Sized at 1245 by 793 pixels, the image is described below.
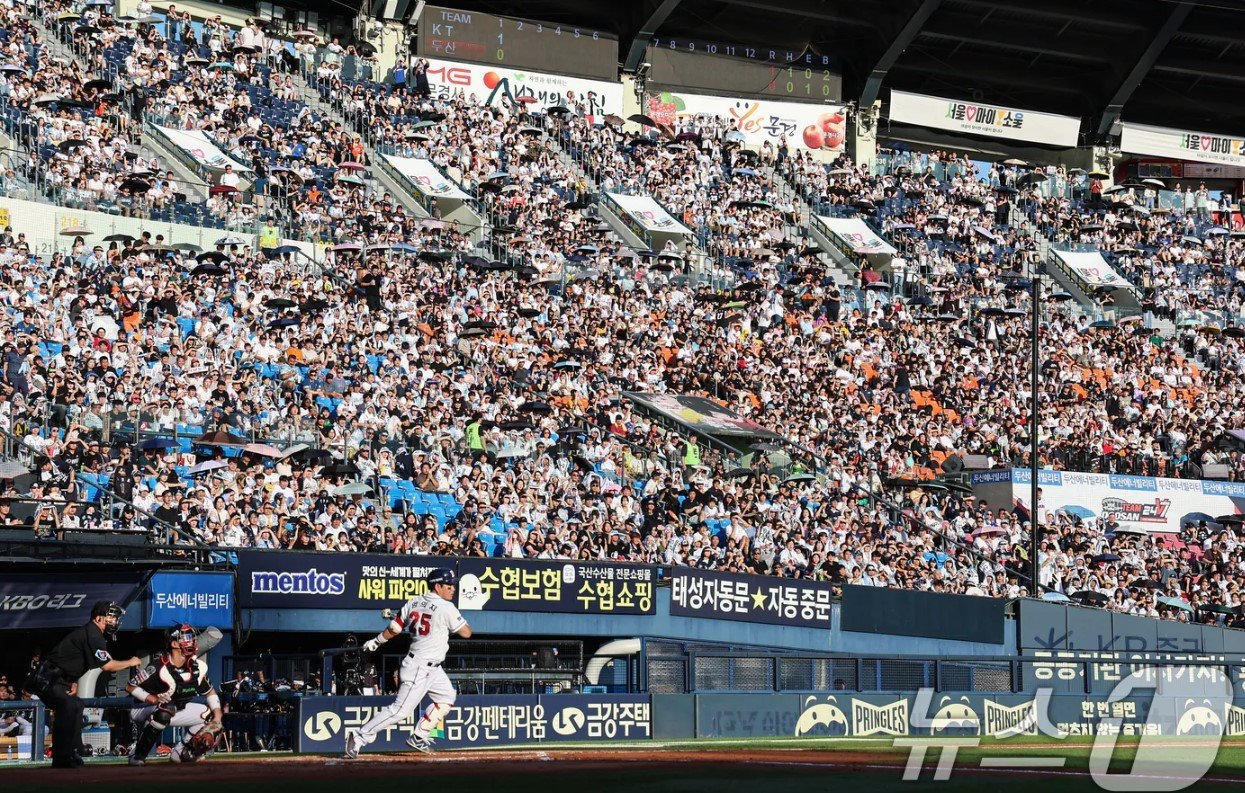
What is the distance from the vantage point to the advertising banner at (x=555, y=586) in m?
24.3

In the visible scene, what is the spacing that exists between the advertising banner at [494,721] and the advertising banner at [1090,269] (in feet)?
105

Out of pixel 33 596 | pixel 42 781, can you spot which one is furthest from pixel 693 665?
pixel 42 781

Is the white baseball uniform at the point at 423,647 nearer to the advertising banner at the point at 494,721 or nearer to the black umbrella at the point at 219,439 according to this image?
the advertising banner at the point at 494,721

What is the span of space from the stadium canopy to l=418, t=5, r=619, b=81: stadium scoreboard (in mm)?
549

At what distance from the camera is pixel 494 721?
20.1 m

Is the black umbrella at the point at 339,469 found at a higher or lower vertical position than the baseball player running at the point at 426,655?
higher

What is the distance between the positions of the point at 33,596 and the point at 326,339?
1038cm

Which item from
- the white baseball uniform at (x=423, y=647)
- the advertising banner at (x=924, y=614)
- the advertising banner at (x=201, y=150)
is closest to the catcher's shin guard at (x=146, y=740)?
the white baseball uniform at (x=423, y=647)

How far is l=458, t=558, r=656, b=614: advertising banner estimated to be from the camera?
24.3m

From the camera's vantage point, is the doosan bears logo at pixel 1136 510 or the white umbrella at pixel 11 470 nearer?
the white umbrella at pixel 11 470

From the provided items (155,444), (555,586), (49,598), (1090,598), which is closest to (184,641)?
(49,598)

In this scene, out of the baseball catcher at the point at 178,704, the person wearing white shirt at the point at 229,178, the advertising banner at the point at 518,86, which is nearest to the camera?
the baseball catcher at the point at 178,704

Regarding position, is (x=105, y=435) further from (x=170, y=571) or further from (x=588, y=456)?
(x=588, y=456)

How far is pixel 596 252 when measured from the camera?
40500 millimetres
